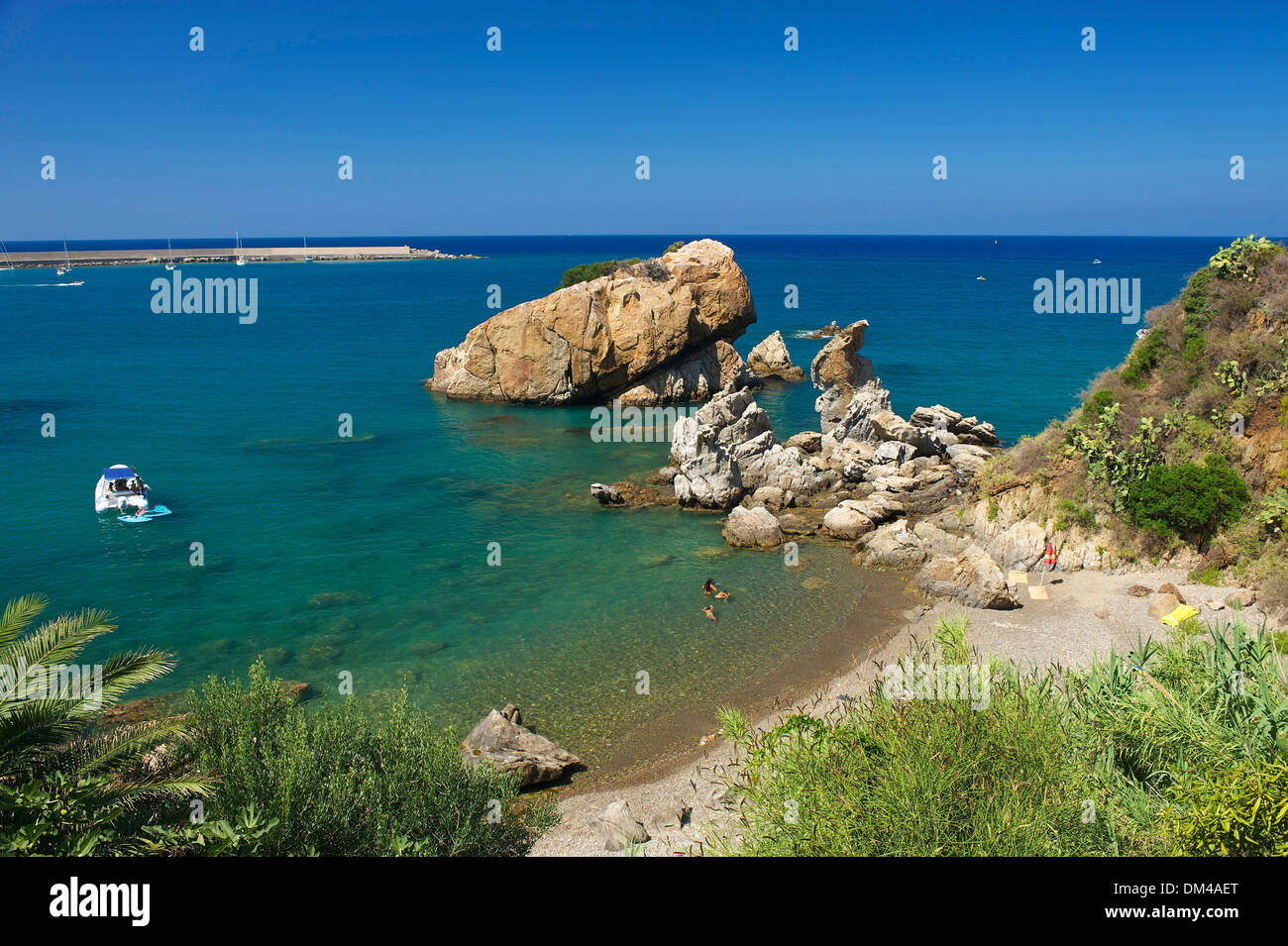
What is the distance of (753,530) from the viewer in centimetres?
2816

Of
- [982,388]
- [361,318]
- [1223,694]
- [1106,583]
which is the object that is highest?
[361,318]

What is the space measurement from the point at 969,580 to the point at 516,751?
14092 millimetres

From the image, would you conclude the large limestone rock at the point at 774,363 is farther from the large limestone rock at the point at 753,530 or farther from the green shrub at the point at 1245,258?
the green shrub at the point at 1245,258

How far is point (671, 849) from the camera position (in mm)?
11938

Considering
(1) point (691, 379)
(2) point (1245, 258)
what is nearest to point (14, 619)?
(2) point (1245, 258)

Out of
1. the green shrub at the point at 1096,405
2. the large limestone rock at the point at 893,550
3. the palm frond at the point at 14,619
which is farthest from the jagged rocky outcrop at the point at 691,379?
the palm frond at the point at 14,619

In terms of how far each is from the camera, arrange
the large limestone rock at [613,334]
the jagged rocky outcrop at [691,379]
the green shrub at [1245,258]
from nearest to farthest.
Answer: the green shrub at [1245,258]
the large limestone rock at [613,334]
the jagged rocky outcrop at [691,379]

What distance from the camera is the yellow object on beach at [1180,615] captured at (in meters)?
18.6

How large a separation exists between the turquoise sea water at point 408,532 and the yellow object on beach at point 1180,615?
785cm

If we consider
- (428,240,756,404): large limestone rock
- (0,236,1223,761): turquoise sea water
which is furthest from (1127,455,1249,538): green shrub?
(428,240,756,404): large limestone rock
